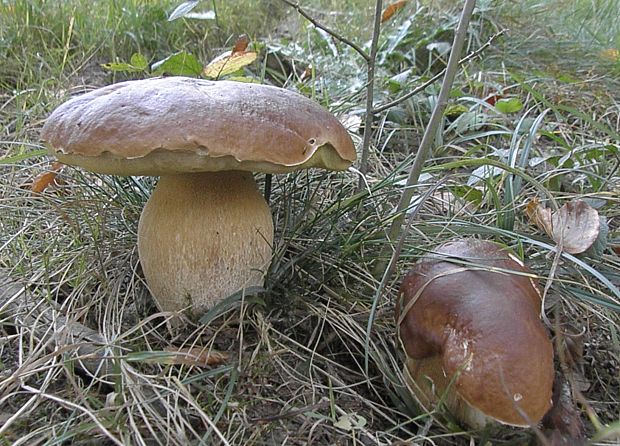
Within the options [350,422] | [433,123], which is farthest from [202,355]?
[433,123]

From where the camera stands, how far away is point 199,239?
4.89ft

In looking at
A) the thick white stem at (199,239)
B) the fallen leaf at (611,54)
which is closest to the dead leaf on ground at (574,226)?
the thick white stem at (199,239)

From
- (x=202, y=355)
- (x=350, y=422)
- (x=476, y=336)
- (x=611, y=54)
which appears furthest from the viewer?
(x=611, y=54)

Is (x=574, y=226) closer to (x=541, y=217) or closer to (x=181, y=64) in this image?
(x=541, y=217)

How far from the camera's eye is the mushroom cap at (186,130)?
114 centimetres

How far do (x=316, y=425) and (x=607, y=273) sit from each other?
3.22 ft

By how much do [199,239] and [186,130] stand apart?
1.43 ft

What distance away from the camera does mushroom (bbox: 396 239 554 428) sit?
1.08 metres

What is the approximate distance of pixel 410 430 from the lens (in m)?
1.32

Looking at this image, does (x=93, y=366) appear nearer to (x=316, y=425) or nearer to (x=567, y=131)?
(x=316, y=425)

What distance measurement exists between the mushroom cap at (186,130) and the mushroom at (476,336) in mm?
416

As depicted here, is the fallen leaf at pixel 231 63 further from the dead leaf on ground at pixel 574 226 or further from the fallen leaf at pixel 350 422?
the fallen leaf at pixel 350 422

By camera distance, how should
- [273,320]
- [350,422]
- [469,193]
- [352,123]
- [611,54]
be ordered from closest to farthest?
[350,422] → [273,320] → [469,193] → [352,123] → [611,54]

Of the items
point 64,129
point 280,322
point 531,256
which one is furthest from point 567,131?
point 64,129
